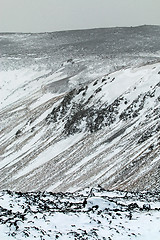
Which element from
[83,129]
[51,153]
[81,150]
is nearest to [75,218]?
[81,150]

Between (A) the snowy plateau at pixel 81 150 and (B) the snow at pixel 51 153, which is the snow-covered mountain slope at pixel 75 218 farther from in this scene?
(B) the snow at pixel 51 153

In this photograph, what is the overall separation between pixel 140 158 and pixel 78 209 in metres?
17.0

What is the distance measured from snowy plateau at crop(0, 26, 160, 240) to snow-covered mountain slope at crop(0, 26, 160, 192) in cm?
15

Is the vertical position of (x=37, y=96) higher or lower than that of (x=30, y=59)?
lower

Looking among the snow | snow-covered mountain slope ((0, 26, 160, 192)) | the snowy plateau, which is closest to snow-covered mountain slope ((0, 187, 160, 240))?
the snowy plateau

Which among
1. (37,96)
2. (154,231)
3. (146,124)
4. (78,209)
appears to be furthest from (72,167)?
(37,96)

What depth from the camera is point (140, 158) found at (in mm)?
29188

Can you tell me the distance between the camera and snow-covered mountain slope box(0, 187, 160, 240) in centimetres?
994

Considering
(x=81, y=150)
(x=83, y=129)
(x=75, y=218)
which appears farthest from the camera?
(x=83, y=129)

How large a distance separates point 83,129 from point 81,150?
6.89 m

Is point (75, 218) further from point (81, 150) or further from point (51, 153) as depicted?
point (51, 153)

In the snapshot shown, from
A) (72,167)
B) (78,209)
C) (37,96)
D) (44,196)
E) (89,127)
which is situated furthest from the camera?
(37,96)

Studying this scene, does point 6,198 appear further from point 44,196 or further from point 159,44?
point 159,44

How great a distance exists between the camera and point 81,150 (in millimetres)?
40281
